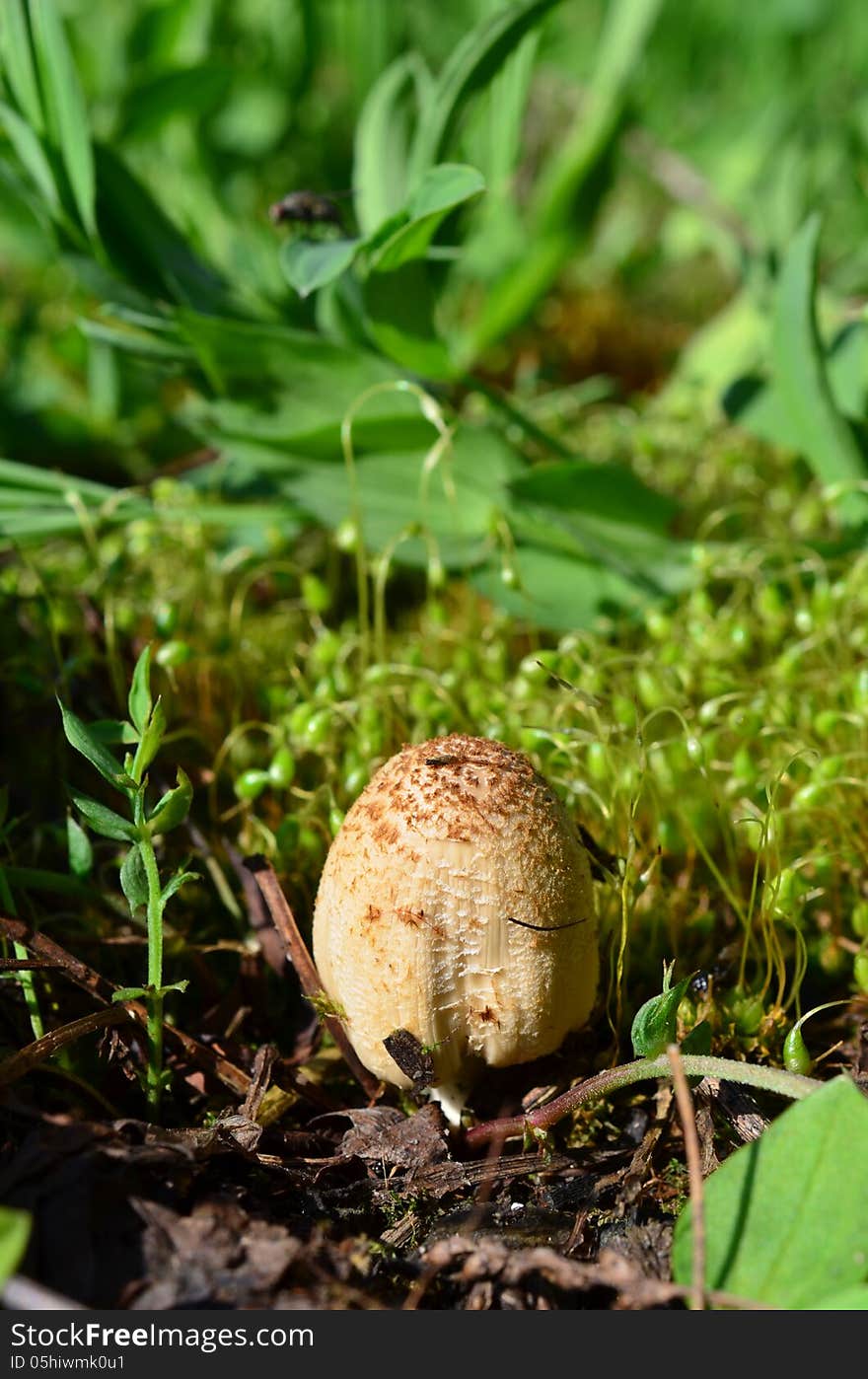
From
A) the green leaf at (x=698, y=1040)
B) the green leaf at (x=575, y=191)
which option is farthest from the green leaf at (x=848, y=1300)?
the green leaf at (x=575, y=191)

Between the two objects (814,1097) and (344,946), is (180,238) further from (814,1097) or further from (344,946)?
(814,1097)

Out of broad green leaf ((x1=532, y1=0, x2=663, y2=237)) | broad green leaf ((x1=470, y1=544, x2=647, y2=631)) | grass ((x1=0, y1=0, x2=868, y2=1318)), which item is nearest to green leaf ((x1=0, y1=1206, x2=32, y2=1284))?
grass ((x1=0, y1=0, x2=868, y2=1318))

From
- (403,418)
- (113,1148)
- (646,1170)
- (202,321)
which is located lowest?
(646,1170)

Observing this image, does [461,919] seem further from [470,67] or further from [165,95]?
[165,95]

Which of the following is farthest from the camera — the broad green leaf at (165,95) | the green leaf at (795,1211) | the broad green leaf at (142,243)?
the broad green leaf at (165,95)

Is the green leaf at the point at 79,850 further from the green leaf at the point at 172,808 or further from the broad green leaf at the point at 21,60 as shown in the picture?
the broad green leaf at the point at 21,60

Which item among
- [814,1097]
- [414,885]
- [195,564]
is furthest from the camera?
[195,564]

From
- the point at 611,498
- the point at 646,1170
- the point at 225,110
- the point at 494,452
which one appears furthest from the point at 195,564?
the point at 225,110
